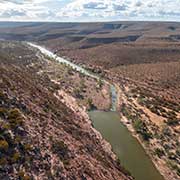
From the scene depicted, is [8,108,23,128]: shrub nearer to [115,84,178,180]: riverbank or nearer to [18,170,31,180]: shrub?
[18,170,31,180]: shrub

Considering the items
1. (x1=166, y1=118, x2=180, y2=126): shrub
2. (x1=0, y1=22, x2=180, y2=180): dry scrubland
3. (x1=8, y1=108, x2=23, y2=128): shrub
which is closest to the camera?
(x1=8, y1=108, x2=23, y2=128): shrub

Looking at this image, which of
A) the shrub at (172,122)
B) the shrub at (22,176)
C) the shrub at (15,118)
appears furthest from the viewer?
the shrub at (172,122)

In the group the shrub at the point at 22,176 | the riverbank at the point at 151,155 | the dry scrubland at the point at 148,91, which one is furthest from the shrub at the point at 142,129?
the shrub at the point at 22,176

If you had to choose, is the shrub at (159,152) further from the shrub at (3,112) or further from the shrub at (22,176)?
the shrub at (22,176)

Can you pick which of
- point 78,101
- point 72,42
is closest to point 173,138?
point 78,101

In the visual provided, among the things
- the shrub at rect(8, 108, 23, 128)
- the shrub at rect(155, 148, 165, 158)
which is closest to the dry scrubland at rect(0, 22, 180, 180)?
the shrub at rect(155, 148, 165, 158)

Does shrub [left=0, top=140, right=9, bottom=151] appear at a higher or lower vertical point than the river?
higher

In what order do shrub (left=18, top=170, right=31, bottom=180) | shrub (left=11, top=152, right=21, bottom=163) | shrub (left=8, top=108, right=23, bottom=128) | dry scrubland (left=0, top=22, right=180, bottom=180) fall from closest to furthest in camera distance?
shrub (left=18, top=170, right=31, bottom=180) < shrub (left=11, top=152, right=21, bottom=163) < shrub (left=8, top=108, right=23, bottom=128) < dry scrubland (left=0, top=22, right=180, bottom=180)
